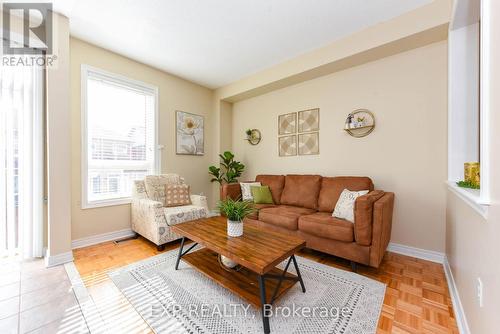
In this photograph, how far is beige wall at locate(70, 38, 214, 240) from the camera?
269cm

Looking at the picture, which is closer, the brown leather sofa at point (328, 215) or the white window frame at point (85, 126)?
the brown leather sofa at point (328, 215)

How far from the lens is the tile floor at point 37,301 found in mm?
1383

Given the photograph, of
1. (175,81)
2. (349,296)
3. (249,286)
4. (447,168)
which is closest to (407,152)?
(447,168)

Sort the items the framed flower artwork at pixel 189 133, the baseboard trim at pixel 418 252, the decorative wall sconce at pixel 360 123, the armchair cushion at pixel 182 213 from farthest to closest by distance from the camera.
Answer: the framed flower artwork at pixel 189 133 → the decorative wall sconce at pixel 360 123 → the armchair cushion at pixel 182 213 → the baseboard trim at pixel 418 252

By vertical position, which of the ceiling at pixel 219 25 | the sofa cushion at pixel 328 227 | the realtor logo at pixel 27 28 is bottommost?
the sofa cushion at pixel 328 227

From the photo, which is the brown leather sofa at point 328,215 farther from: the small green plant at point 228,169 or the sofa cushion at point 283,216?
the small green plant at point 228,169

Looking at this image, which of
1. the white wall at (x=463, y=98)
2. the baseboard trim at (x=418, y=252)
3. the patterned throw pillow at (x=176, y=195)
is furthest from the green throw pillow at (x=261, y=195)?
the white wall at (x=463, y=98)

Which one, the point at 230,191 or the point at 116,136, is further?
the point at 230,191

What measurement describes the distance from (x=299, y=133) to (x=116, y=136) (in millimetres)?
2828

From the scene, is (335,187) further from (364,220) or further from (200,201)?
(200,201)

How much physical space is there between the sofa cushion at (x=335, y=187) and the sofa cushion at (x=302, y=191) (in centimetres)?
10

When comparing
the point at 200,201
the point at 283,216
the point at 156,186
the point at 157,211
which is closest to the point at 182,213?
the point at 157,211

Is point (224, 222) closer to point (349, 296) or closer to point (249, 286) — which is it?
point (249, 286)

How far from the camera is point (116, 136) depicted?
307cm
